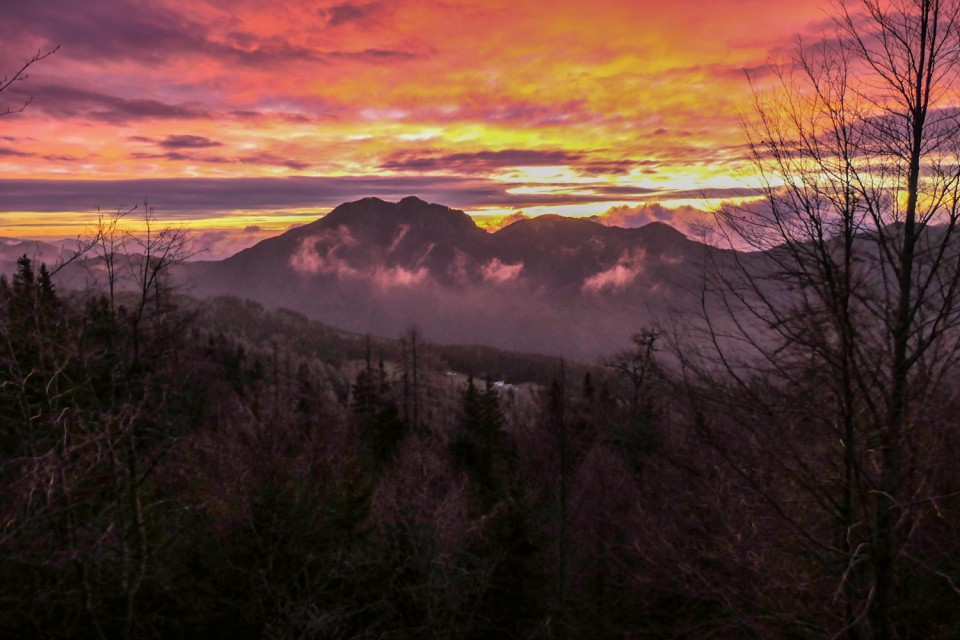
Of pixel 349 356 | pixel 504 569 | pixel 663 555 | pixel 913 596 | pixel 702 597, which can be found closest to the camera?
pixel 702 597

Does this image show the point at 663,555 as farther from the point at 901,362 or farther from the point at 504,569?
the point at 504,569

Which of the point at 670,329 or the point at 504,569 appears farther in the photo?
the point at 504,569

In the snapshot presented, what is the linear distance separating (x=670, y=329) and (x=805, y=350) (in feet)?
3.87

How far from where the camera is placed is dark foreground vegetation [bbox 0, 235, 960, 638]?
5250 mm

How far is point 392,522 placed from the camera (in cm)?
1420

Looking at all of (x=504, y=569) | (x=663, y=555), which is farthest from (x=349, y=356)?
(x=663, y=555)

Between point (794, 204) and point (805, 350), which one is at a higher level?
point (794, 204)

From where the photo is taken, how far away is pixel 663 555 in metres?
6.07

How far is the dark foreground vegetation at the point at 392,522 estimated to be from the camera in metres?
5.25

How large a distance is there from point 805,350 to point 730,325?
675 millimetres

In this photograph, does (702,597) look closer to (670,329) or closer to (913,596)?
(670,329)

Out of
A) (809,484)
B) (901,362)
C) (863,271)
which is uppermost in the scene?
(863,271)

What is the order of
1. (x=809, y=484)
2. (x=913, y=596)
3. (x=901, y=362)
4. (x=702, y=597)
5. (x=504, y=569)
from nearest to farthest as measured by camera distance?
(x=901, y=362) < (x=809, y=484) < (x=702, y=597) < (x=913, y=596) < (x=504, y=569)

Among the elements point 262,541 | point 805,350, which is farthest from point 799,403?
point 262,541
